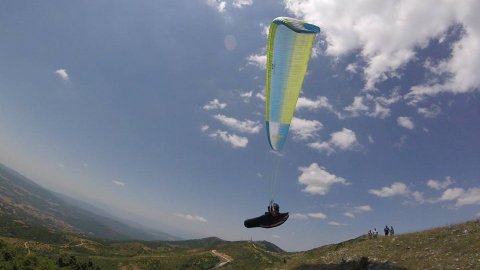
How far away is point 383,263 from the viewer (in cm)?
2906

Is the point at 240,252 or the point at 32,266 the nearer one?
the point at 32,266

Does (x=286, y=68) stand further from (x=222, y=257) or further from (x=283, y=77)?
(x=222, y=257)

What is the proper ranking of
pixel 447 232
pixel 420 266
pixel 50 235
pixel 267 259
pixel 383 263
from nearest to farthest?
pixel 420 266 → pixel 383 263 → pixel 447 232 → pixel 267 259 → pixel 50 235

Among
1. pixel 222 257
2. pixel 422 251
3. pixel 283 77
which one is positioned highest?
pixel 283 77

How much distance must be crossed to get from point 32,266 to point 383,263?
6026 centimetres

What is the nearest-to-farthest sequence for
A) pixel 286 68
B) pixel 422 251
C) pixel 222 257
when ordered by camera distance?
pixel 286 68 < pixel 422 251 < pixel 222 257

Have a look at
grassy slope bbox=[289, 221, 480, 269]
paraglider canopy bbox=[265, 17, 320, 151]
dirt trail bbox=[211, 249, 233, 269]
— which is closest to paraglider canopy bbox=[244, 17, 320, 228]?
paraglider canopy bbox=[265, 17, 320, 151]

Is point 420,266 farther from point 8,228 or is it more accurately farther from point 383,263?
point 8,228

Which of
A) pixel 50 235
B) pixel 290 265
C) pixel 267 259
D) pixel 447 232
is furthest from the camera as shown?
pixel 50 235

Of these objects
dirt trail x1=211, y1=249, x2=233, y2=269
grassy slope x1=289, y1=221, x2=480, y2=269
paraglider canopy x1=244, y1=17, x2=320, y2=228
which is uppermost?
paraglider canopy x1=244, y1=17, x2=320, y2=228

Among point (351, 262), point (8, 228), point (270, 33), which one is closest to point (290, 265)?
point (351, 262)

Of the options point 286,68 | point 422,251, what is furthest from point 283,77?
point 422,251

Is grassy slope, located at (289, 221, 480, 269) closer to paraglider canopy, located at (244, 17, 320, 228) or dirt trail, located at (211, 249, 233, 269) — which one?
paraglider canopy, located at (244, 17, 320, 228)

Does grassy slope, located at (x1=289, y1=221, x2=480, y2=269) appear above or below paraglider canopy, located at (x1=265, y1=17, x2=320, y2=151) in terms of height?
below
